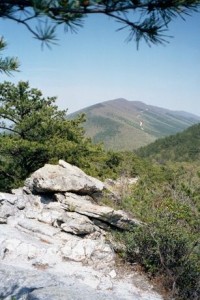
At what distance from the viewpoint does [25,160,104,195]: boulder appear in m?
14.9

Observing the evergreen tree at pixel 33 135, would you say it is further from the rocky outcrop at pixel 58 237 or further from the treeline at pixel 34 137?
the rocky outcrop at pixel 58 237

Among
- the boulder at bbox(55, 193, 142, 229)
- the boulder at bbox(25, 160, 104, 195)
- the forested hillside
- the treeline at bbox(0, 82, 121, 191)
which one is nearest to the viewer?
the boulder at bbox(55, 193, 142, 229)

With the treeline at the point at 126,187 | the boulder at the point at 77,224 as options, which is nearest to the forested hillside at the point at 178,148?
the treeline at the point at 126,187

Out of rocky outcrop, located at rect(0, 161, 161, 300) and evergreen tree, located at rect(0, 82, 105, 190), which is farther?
evergreen tree, located at rect(0, 82, 105, 190)

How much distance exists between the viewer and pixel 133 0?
3.48m

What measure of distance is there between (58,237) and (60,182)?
8.85ft

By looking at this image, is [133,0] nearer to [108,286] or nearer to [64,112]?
[108,286]

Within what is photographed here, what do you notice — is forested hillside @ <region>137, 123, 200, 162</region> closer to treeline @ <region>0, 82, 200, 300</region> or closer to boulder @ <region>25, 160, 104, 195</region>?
treeline @ <region>0, 82, 200, 300</region>

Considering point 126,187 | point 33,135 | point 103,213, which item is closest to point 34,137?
point 33,135

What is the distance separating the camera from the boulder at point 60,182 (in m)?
14.9

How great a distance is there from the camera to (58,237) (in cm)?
1312

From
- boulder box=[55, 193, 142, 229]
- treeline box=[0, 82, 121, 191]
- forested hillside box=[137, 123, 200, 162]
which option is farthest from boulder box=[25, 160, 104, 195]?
forested hillside box=[137, 123, 200, 162]

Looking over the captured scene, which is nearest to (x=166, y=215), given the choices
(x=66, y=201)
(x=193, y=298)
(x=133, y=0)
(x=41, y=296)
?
(x=193, y=298)

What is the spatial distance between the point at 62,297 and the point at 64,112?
16699 millimetres
